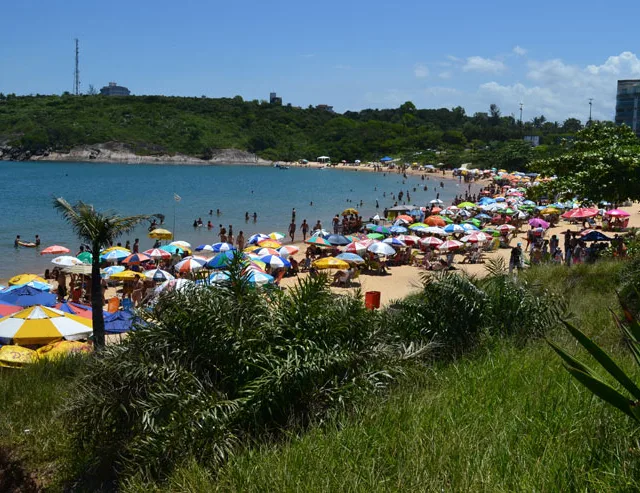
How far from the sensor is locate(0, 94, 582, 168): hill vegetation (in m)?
117

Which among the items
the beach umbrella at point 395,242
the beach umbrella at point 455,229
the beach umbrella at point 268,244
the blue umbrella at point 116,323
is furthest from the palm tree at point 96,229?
the beach umbrella at point 455,229

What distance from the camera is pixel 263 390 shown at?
5.43 meters

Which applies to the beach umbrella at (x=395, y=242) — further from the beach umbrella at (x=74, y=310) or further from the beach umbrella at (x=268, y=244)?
the beach umbrella at (x=74, y=310)

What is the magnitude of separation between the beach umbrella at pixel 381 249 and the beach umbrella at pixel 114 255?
26.5ft

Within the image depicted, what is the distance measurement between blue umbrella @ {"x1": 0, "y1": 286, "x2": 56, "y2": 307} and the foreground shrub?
31.5 feet

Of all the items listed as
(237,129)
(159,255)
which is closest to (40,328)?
(159,255)

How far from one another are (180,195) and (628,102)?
71.5m

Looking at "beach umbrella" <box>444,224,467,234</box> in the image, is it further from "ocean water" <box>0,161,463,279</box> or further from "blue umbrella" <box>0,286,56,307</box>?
"blue umbrella" <box>0,286,56,307</box>

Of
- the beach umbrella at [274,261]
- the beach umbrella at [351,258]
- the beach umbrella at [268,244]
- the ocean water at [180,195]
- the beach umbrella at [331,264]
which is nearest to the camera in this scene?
the beach umbrella at [274,261]

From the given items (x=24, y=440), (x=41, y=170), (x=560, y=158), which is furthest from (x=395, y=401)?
(x=41, y=170)

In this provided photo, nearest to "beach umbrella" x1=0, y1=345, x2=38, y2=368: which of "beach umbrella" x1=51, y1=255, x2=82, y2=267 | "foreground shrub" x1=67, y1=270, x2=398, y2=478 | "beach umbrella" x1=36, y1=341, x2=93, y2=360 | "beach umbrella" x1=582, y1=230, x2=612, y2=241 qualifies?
"beach umbrella" x1=36, y1=341, x2=93, y2=360

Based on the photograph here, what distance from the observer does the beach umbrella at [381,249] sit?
21253 millimetres

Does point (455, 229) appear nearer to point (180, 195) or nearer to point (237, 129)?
point (180, 195)

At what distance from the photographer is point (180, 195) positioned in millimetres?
63531
